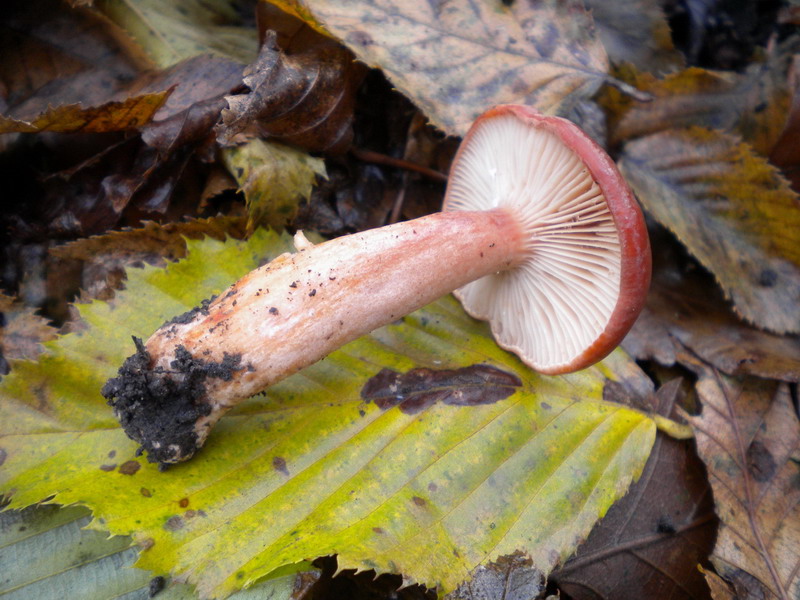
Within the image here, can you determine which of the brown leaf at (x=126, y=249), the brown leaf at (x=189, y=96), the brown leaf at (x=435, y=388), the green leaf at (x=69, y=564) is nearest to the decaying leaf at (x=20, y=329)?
the brown leaf at (x=126, y=249)

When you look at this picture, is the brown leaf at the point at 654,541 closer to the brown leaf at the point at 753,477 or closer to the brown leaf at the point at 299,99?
the brown leaf at the point at 753,477

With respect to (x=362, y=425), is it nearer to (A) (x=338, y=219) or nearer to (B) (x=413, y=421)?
(B) (x=413, y=421)

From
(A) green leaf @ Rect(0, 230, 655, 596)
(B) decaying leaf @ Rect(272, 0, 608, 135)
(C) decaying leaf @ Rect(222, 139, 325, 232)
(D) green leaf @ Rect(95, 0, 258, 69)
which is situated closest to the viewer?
(A) green leaf @ Rect(0, 230, 655, 596)

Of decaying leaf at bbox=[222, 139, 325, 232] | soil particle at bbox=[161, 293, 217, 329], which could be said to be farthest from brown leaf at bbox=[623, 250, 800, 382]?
soil particle at bbox=[161, 293, 217, 329]

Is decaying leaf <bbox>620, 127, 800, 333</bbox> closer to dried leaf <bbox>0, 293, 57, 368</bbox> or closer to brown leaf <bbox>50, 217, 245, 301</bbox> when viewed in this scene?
brown leaf <bbox>50, 217, 245, 301</bbox>

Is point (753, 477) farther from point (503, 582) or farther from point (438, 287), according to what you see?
point (438, 287)

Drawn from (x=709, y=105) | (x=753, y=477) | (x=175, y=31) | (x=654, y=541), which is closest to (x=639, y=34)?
(x=709, y=105)
